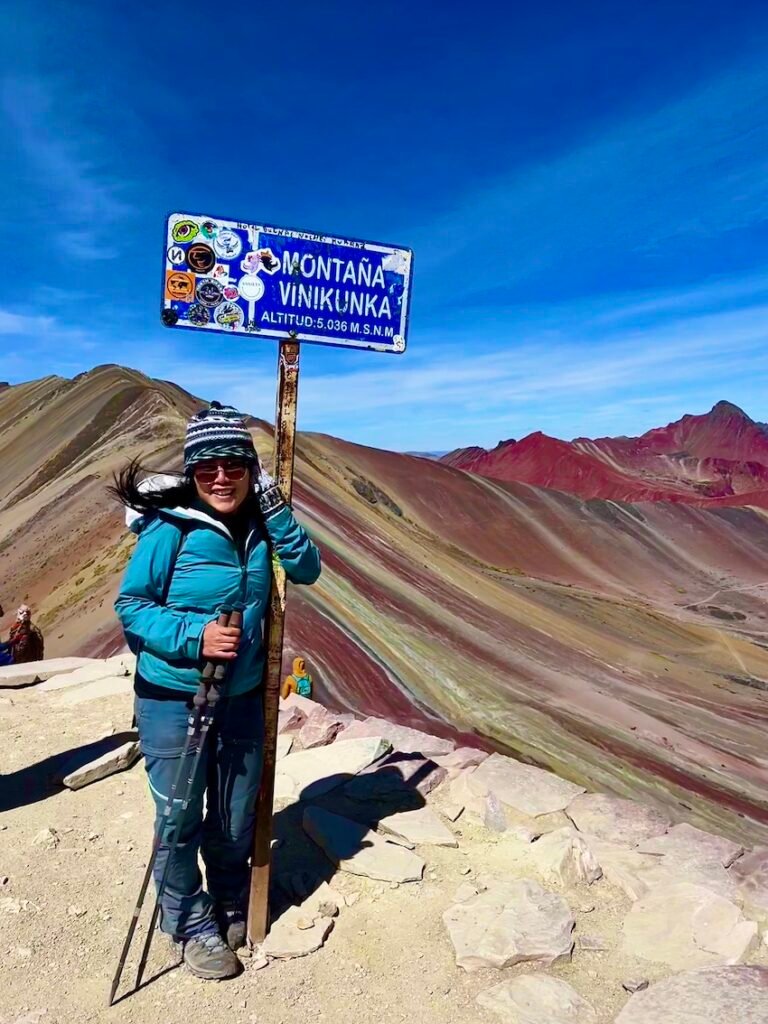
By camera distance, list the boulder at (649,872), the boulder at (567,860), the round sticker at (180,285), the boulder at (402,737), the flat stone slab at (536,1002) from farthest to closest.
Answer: the boulder at (402,737) → the boulder at (567,860) → the boulder at (649,872) → the round sticker at (180,285) → the flat stone slab at (536,1002)

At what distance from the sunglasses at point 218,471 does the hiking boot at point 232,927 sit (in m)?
1.67

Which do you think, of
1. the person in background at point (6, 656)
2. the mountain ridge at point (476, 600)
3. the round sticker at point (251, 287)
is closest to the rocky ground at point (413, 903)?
the round sticker at point (251, 287)

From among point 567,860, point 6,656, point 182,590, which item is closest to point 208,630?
point 182,590

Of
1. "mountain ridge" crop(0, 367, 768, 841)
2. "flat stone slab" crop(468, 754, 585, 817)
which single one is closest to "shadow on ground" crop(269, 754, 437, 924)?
→ "flat stone slab" crop(468, 754, 585, 817)

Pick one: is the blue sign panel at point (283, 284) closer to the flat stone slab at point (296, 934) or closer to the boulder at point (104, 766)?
the flat stone slab at point (296, 934)

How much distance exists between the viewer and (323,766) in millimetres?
4523

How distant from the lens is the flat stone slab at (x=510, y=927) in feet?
9.13

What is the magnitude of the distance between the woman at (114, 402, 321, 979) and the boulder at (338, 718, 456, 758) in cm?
219

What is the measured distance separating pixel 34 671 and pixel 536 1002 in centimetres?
544

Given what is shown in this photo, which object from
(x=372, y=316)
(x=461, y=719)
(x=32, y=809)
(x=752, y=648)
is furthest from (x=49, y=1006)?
(x=752, y=648)

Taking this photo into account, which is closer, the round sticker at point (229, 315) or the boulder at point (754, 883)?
the round sticker at point (229, 315)

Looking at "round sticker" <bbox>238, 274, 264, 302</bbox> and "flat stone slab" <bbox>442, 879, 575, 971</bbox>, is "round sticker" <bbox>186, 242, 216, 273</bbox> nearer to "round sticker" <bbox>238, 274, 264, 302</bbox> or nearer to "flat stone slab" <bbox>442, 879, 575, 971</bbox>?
"round sticker" <bbox>238, 274, 264, 302</bbox>

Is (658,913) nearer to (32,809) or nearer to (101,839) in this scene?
(101,839)

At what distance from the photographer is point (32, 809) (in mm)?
3971
